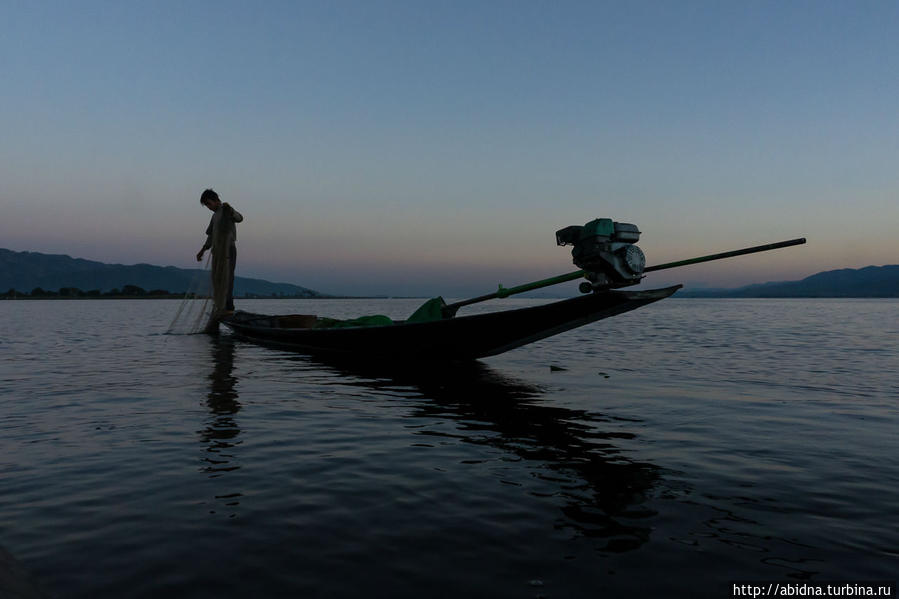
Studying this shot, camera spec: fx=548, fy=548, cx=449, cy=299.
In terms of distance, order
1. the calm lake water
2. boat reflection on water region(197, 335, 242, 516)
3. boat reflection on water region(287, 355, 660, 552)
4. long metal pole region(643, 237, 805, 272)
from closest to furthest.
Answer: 1. the calm lake water
2. boat reflection on water region(287, 355, 660, 552)
3. boat reflection on water region(197, 335, 242, 516)
4. long metal pole region(643, 237, 805, 272)

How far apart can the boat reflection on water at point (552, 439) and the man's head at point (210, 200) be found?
13.0 m

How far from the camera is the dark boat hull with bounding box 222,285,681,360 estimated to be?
36.4 feet

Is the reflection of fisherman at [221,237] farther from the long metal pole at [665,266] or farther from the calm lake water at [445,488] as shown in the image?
the long metal pole at [665,266]

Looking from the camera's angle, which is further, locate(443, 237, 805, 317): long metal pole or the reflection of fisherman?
the reflection of fisherman

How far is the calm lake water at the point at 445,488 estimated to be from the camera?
148 inches

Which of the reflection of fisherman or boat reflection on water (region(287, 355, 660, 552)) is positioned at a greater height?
the reflection of fisherman

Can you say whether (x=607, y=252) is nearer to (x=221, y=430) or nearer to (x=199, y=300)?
(x=221, y=430)

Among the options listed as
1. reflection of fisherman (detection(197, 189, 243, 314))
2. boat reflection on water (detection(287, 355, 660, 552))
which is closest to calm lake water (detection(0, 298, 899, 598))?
boat reflection on water (detection(287, 355, 660, 552))

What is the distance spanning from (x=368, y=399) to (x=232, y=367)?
6868 mm

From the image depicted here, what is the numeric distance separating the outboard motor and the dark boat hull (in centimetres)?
44

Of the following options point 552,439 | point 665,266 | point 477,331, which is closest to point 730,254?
point 665,266

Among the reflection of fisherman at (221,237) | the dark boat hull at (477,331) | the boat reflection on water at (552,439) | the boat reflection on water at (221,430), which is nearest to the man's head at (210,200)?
the reflection of fisherman at (221,237)

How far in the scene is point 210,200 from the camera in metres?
23.5

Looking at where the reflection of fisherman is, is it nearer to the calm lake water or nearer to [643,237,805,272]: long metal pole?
the calm lake water
